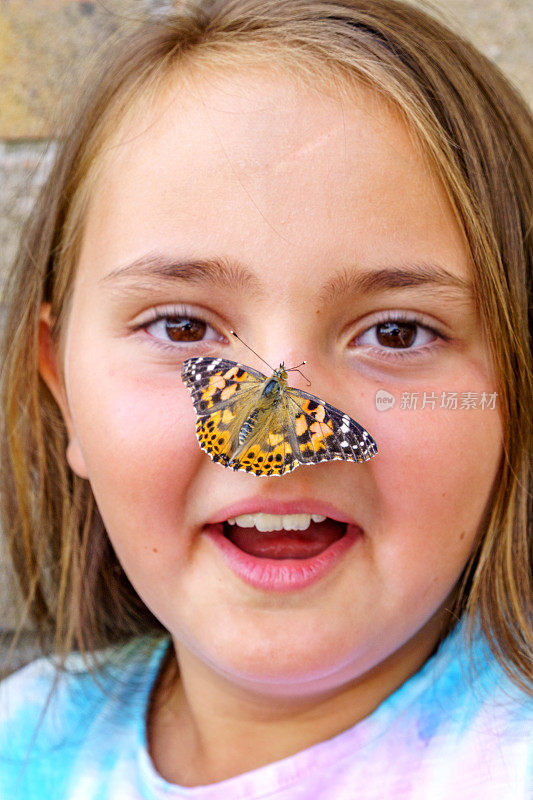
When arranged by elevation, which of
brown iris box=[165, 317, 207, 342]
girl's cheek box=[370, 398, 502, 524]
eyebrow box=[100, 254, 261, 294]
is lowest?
girl's cheek box=[370, 398, 502, 524]

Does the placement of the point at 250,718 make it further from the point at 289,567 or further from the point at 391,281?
the point at 391,281

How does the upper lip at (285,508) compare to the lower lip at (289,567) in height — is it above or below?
above

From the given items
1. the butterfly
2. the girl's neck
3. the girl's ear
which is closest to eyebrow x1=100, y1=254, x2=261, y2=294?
the butterfly

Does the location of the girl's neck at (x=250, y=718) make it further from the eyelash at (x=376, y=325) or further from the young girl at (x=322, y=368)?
the eyelash at (x=376, y=325)

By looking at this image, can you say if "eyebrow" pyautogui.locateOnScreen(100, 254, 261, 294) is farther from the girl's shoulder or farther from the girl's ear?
the girl's shoulder

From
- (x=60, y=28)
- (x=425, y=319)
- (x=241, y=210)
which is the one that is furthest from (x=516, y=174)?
(x=60, y=28)

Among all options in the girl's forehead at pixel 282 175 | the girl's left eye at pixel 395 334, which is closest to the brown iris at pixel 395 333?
the girl's left eye at pixel 395 334
